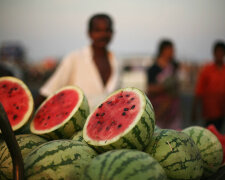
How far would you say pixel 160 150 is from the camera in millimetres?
1218

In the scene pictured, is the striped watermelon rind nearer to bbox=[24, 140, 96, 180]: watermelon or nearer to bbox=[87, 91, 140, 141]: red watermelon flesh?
bbox=[87, 91, 140, 141]: red watermelon flesh

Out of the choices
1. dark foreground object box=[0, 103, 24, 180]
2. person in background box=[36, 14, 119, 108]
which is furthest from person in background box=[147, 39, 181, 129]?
dark foreground object box=[0, 103, 24, 180]

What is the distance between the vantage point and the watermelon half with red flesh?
1543 mm

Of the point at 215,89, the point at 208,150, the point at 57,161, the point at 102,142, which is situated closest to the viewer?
the point at 57,161

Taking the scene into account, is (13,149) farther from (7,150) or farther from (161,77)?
(161,77)

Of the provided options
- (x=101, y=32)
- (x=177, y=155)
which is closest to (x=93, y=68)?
(x=101, y=32)

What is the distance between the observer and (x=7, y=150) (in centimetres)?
120

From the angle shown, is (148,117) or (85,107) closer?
(148,117)

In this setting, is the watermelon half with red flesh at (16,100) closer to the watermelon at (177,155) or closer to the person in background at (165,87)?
the watermelon at (177,155)

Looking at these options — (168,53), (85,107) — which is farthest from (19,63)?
(85,107)

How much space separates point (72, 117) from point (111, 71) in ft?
5.48

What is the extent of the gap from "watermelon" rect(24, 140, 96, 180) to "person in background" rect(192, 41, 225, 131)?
12.5ft

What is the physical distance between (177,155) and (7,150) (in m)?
0.76

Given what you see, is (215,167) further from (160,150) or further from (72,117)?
(72,117)
